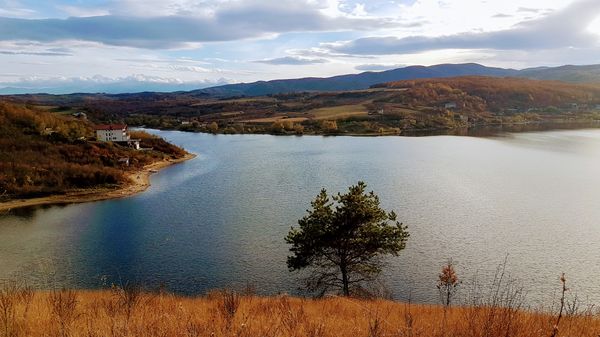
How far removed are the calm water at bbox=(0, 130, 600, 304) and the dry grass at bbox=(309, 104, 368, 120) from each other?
72.5m

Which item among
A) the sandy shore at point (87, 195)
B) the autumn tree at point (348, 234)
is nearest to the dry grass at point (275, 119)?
the sandy shore at point (87, 195)

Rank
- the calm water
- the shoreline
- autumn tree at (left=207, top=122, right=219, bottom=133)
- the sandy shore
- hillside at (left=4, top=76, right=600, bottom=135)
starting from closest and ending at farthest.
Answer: the calm water, the sandy shore, the shoreline, autumn tree at (left=207, top=122, right=219, bottom=133), hillside at (left=4, top=76, right=600, bottom=135)

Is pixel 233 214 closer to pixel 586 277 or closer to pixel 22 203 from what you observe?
pixel 22 203

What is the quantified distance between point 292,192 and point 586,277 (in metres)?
27.1

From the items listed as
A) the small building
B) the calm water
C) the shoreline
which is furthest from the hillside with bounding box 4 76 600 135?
the calm water

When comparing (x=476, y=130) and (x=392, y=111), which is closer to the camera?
(x=476, y=130)

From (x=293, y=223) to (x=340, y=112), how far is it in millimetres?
116453

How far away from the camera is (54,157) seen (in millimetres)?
55875

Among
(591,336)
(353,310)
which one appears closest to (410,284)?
(353,310)

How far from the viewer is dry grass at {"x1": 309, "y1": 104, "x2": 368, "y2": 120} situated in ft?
455

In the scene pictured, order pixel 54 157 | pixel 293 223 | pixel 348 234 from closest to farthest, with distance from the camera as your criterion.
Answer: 1. pixel 348 234
2. pixel 293 223
3. pixel 54 157

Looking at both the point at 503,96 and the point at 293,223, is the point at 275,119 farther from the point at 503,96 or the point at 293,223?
the point at 293,223

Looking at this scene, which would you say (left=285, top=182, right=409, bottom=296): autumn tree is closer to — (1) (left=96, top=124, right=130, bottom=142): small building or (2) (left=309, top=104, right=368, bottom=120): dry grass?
(1) (left=96, top=124, right=130, bottom=142): small building

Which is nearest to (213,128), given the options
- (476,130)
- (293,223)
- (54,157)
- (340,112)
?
(340,112)
